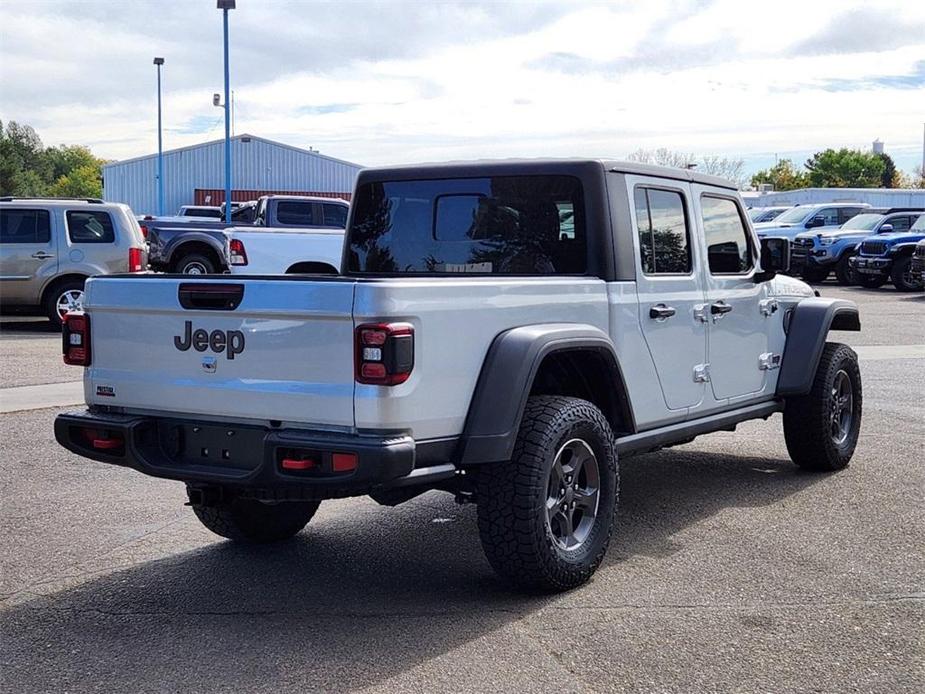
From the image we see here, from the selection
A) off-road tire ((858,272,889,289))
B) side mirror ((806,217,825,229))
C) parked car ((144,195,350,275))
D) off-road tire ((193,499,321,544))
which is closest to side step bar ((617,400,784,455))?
off-road tire ((193,499,321,544))

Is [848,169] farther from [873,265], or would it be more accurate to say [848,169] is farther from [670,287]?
[670,287]

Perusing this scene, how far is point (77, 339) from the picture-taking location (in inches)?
212

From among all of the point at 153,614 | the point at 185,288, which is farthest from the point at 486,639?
the point at 185,288

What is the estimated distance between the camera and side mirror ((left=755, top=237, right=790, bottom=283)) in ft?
23.7

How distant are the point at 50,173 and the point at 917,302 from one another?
415 ft

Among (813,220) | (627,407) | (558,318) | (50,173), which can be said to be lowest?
(627,407)

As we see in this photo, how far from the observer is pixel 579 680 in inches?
165

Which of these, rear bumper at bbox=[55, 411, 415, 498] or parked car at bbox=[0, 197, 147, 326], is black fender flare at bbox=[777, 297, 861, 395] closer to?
rear bumper at bbox=[55, 411, 415, 498]

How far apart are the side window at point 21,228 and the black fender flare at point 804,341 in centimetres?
1190

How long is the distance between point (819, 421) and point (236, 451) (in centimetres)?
419

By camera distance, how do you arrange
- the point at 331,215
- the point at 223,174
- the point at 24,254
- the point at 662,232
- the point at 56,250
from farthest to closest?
1. the point at 223,174
2. the point at 331,215
3. the point at 56,250
4. the point at 24,254
5. the point at 662,232

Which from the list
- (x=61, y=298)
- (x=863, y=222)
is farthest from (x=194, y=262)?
(x=863, y=222)

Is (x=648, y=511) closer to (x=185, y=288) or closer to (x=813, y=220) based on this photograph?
(x=185, y=288)

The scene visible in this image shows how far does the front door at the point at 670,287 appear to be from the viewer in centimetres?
600
